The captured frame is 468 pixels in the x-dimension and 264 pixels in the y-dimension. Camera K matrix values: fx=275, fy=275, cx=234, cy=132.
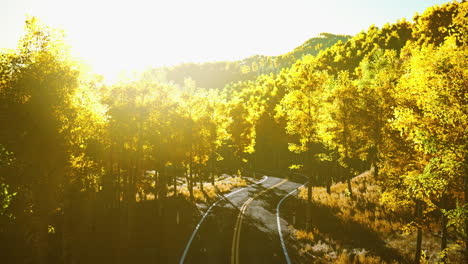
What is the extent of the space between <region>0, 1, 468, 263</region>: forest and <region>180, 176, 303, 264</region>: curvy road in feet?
3.98

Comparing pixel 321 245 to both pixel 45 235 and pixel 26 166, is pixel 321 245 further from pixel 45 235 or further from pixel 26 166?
pixel 26 166

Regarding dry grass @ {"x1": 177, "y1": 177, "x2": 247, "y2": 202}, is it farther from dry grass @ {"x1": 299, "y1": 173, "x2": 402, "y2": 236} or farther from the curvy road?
dry grass @ {"x1": 299, "y1": 173, "x2": 402, "y2": 236}

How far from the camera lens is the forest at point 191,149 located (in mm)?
9750

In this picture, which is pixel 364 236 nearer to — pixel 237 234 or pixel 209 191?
pixel 237 234

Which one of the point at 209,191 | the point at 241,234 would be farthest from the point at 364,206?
the point at 209,191

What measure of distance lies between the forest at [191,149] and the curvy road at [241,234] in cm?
121

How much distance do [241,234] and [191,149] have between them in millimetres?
11859

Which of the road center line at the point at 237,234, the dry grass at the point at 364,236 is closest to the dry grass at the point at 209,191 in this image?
the road center line at the point at 237,234

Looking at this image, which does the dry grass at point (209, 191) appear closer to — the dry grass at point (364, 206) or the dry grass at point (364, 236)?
the dry grass at point (364, 206)

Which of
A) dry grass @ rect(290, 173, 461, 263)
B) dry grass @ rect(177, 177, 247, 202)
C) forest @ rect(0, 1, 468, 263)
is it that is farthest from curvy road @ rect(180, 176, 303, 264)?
dry grass @ rect(177, 177, 247, 202)

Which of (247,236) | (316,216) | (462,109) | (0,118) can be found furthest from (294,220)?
(0,118)

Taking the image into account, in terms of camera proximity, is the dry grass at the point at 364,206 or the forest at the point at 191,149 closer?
the forest at the point at 191,149

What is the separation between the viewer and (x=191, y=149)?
97.0 feet

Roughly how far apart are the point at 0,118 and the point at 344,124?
82.8 feet
